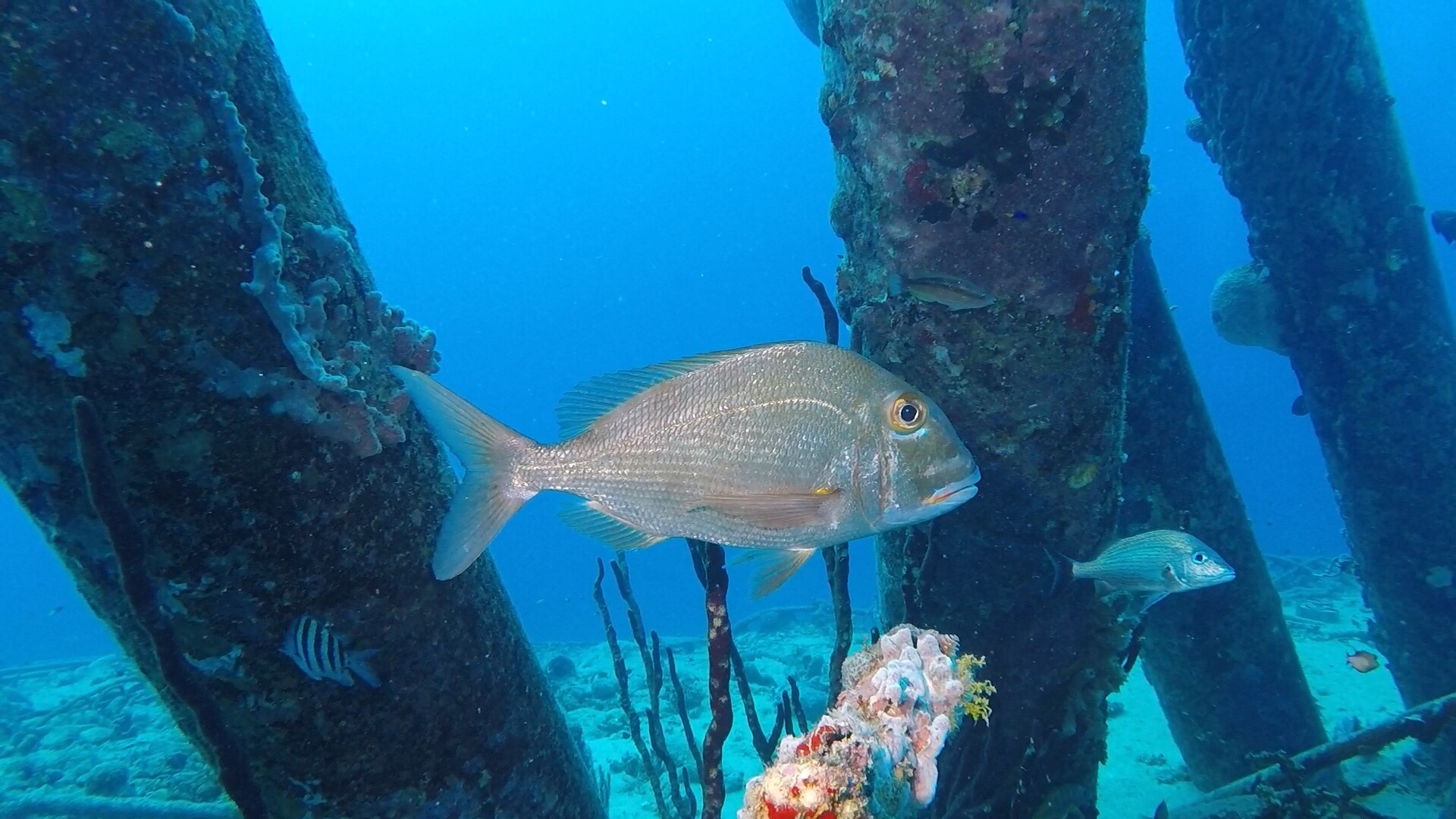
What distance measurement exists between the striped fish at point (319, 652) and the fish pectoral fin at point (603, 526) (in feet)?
2.17

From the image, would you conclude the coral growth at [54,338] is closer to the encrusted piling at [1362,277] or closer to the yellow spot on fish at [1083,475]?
the yellow spot on fish at [1083,475]

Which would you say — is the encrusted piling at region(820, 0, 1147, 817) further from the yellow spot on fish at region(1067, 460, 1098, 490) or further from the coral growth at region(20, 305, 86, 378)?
the coral growth at region(20, 305, 86, 378)

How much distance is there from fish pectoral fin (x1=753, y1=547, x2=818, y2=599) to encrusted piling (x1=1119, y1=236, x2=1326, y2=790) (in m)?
4.23

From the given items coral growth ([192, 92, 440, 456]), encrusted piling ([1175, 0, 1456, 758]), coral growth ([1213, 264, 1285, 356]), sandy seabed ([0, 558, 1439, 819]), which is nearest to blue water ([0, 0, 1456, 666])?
sandy seabed ([0, 558, 1439, 819])

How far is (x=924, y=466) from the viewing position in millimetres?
2027

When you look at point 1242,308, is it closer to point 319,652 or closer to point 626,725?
point 319,652

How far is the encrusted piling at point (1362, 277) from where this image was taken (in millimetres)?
5297

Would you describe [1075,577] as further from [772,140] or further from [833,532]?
[772,140]

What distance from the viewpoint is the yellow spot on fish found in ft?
10.1

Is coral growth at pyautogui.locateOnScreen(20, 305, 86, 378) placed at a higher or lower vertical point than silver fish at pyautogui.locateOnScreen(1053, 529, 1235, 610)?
higher

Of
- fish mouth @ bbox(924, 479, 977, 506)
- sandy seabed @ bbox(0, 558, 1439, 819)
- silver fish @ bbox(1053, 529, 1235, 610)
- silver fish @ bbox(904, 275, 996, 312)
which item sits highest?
silver fish @ bbox(904, 275, 996, 312)

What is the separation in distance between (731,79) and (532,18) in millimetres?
42162

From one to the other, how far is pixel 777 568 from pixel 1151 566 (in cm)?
216

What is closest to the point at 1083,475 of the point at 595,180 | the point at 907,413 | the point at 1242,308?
the point at 907,413
